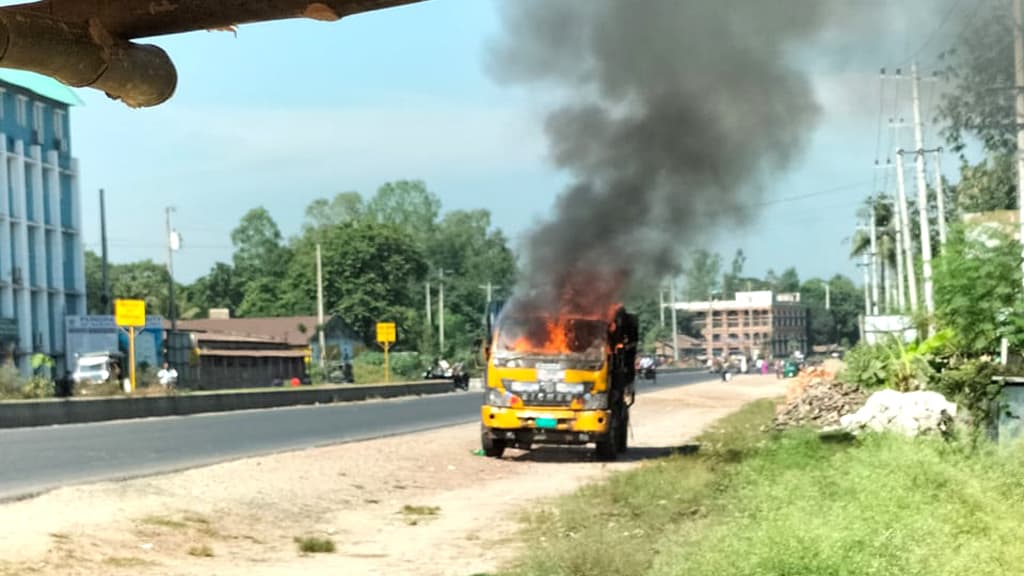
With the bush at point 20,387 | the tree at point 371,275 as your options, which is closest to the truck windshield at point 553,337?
the bush at point 20,387

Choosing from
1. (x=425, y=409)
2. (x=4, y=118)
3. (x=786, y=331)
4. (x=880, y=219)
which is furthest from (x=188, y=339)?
(x=786, y=331)

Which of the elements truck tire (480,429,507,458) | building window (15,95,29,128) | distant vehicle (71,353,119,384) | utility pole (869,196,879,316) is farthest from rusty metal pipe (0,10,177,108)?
utility pole (869,196,879,316)

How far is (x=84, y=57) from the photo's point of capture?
4309mm

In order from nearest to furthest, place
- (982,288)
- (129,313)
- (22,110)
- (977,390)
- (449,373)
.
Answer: (977,390) < (982,288) < (129,313) < (22,110) < (449,373)

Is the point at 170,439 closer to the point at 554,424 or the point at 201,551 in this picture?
the point at 554,424

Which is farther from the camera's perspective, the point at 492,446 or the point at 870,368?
the point at 870,368

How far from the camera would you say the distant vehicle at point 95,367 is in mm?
53281

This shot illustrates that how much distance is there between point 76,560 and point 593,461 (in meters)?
11.6

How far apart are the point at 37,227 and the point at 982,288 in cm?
5060

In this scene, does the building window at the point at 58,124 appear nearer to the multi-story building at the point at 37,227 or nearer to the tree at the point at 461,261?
the multi-story building at the point at 37,227

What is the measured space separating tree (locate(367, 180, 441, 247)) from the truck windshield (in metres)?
102

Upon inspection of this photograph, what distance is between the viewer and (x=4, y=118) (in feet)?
188

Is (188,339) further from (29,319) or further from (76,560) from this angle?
(76,560)

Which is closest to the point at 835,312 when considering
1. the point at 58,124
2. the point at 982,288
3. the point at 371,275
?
the point at 371,275
